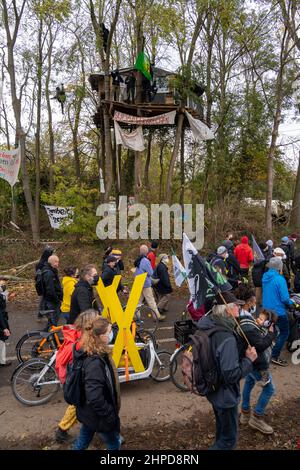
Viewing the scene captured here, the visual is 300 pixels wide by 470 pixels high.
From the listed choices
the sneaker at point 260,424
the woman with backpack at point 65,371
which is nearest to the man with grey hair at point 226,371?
the sneaker at point 260,424

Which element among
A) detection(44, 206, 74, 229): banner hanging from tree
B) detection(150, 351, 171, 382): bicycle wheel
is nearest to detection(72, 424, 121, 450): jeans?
detection(150, 351, 171, 382): bicycle wheel

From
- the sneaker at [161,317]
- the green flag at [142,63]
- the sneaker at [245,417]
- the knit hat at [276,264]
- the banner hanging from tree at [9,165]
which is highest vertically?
the green flag at [142,63]

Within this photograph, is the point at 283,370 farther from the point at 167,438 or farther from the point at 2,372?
the point at 2,372

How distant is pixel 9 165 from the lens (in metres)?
13.6

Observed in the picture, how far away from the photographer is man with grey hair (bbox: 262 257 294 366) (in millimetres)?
5359

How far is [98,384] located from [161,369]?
2.57 meters

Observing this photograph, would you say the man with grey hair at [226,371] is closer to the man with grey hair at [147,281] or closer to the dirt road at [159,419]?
the dirt road at [159,419]

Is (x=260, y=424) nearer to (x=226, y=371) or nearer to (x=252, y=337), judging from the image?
(x=252, y=337)

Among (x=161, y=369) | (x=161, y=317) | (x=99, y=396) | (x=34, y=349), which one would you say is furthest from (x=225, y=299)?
(x=161, y=317)

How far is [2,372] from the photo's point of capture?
5.54 meters

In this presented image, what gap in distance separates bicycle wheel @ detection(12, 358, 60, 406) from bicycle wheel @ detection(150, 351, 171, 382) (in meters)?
1.47

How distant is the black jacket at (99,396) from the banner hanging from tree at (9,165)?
484 inches

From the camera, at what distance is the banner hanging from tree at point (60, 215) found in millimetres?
14422
